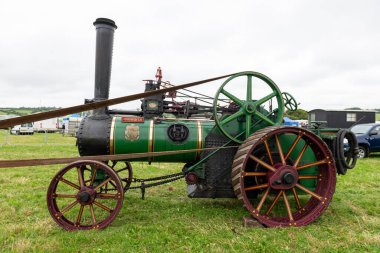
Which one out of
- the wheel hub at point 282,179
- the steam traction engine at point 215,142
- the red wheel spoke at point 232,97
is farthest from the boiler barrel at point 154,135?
the wheel hub at point 282,179

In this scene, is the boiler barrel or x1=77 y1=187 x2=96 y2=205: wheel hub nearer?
x1=77 y1=187 x2=96 y2=205: wheel hub

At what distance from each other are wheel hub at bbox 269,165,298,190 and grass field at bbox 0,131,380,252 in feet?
1.86

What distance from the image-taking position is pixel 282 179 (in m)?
3.96

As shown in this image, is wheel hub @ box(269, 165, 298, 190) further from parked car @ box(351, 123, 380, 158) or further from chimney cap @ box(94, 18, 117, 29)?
parked car @ box(351, 123, 380, 158)

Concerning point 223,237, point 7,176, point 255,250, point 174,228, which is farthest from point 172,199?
point 7,176

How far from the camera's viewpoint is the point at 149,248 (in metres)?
3.14

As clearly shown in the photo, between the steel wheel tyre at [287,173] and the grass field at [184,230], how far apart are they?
0.24 m

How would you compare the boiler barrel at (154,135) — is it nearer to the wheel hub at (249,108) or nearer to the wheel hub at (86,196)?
the wheel hub at (249,108)

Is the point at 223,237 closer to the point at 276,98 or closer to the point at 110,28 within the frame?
the point at 276,98

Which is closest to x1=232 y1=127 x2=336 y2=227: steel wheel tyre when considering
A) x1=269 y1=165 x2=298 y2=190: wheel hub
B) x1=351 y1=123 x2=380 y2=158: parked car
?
x1=269 y1=165 x2=298 y2=190: wheel hub

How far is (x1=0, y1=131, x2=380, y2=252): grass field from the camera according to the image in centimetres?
320

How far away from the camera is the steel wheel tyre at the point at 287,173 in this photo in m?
3.81

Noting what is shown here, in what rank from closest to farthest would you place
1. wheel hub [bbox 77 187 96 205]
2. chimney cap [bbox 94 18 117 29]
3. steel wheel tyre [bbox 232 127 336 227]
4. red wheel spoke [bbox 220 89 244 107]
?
wheel hub [bbox 77 187 96 205]
steel wheel tyre [bbox 232 127 336 227]
red wheel spoke [bbox 220 89 244 107]
chimney cap [bbox 94 18 117 29]

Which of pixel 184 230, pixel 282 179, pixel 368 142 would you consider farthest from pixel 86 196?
pixel 368 142
